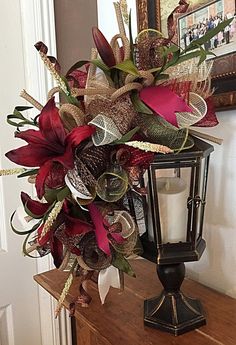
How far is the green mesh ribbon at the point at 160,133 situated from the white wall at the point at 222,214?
0.25 meters

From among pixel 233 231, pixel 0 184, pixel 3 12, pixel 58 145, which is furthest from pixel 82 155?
pixel 3 12

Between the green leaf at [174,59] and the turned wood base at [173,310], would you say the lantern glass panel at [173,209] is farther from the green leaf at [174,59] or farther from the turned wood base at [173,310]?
the green leaf at [174,59]

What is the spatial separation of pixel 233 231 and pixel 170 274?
0.73 feet

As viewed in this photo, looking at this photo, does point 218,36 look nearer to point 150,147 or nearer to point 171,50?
point 171,50

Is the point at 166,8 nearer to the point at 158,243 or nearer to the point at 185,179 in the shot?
the point at 185,179

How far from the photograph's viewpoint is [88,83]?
2.03 ft

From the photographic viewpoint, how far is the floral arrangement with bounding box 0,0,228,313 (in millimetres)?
546

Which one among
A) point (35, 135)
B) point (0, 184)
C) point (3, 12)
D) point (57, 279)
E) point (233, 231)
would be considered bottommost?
point (57, 279)

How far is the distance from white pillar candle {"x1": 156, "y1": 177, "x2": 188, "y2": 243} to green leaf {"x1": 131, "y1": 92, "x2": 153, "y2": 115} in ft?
0.51

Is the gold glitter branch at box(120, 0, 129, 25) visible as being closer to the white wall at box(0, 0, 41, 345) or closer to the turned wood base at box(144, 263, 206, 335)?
the turned wood base at box(144, 263, 206, 335)

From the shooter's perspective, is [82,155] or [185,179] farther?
[185,179]

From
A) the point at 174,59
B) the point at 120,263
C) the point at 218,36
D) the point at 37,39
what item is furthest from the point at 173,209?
the point at 37,39

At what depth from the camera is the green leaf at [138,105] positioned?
0.57 m

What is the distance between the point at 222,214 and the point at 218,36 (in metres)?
0.41
